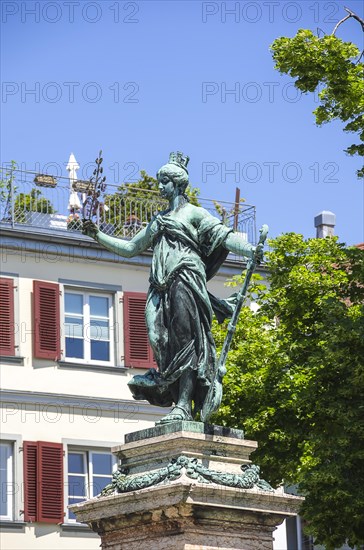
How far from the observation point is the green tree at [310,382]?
75.8 ft

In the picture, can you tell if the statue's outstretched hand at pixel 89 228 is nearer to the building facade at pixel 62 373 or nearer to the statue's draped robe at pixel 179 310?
the statue's draped robe at pixel 179 310

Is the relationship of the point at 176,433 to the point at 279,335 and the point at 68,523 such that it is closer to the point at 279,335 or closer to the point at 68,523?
the point at 279,335

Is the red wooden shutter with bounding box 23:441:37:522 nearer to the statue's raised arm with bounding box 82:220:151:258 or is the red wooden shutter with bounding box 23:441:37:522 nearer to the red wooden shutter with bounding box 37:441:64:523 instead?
the red wooden shutter with bounding box 37:441:64:523

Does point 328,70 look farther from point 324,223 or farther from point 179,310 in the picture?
point 324,223

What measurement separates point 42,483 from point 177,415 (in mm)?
18123

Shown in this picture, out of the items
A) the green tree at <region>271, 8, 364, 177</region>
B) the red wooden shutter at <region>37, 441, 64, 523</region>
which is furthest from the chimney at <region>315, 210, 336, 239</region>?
the green tree at <region>271, 8, 364, 177</region>

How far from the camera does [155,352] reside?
45.8 ft

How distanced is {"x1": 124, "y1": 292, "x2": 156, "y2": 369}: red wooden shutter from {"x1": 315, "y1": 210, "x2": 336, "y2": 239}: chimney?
10.2 m

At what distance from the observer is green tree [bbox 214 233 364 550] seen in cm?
2311

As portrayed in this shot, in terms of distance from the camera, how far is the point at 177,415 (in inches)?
531

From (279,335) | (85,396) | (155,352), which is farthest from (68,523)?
(155,352)

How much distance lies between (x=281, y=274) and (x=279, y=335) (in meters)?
1.05

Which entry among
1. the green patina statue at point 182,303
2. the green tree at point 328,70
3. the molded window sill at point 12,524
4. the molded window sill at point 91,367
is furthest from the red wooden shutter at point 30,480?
the green patina statue at point 182,303

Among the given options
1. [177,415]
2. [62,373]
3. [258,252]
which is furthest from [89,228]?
[62,373]
